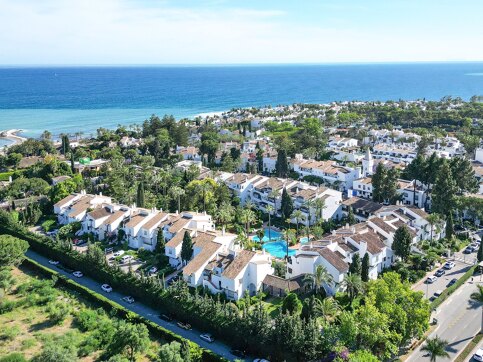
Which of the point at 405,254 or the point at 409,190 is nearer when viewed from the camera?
the point at 405,254

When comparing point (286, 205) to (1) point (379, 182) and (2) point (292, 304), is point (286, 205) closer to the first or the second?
(1) point (379, 182)

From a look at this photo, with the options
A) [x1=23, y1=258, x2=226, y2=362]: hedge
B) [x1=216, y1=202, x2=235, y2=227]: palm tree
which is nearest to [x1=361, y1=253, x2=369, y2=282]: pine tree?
[x1=23, y1=258, x2=226, y2=362]: hedge

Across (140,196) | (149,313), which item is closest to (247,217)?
(140,196)

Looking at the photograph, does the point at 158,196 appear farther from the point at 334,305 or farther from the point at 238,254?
the point at 334,305

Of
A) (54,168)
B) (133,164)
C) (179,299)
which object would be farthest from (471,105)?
(179,299)

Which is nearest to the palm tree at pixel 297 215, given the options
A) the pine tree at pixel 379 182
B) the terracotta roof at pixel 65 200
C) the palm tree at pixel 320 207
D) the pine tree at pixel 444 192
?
the palm tree at pixel 320 207

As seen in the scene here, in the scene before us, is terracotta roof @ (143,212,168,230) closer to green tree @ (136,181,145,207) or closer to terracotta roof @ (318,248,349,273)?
green tree @ (136,181,145,207)

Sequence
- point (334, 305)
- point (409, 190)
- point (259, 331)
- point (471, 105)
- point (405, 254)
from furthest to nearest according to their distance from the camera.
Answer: point (471, 105)
point (409, 190)
point (405, 254)
point (334, 305)
point (259, 331)

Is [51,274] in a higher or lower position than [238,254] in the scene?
lower
